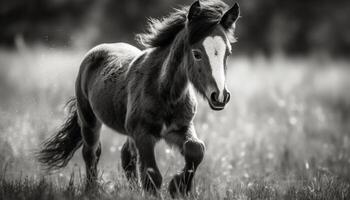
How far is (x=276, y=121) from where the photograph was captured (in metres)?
10.8

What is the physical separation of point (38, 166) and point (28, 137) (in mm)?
989

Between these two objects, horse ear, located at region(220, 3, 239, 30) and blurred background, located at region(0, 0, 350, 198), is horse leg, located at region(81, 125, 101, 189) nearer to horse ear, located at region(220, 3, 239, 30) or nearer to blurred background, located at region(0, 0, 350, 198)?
blurred background, located at region(0, 0, 350, 198)

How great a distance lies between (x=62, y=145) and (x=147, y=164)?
199 cm

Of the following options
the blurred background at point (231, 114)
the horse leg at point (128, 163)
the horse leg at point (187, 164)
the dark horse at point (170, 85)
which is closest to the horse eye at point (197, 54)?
the dark horse at point (170, 85)

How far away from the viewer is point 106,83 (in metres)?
6.07

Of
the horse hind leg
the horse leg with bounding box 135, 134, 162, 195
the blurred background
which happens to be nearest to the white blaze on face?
the horse leg with bounding box 135, 134, 162, 195

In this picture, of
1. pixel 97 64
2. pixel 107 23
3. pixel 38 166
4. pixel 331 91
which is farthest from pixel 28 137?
pixel 107 23

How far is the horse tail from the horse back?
1.30 feet

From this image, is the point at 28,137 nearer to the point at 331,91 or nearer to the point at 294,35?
the point at 331,91

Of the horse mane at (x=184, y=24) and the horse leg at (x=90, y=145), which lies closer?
the horse mane at (x=184, y=24)

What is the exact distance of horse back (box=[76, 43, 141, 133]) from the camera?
5.85 m

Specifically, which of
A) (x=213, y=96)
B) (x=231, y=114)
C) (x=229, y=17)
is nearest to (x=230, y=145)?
(x=231, y=114)

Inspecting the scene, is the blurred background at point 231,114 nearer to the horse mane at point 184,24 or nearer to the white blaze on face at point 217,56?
the horse mane at point 184,24

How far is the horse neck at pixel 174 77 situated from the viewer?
17.2 ft
